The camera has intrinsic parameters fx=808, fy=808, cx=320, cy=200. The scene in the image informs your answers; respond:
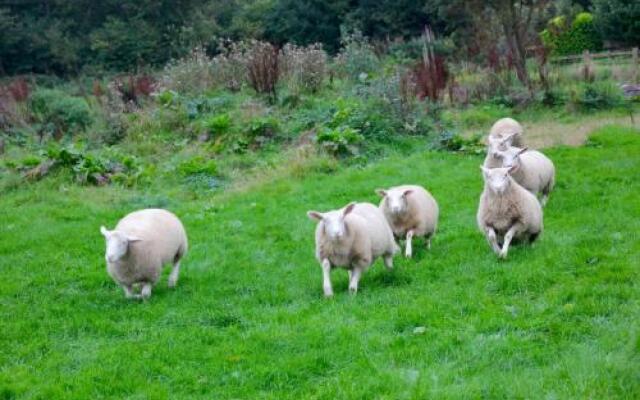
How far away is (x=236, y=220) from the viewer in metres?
12.6

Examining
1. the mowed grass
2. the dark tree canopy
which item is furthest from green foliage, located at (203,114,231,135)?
the dark tree canopy

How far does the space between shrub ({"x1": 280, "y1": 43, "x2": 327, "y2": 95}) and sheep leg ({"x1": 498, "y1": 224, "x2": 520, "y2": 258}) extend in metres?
12.0

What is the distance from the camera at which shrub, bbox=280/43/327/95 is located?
21062mm

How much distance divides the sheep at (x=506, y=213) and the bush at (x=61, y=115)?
14023 mm

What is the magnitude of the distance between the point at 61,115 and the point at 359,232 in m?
14.9

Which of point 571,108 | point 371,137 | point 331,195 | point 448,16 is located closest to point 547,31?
point 448,16

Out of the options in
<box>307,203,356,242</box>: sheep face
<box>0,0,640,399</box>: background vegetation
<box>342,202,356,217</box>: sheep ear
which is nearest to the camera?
<box>0,0,640,399</box>: background vegetation

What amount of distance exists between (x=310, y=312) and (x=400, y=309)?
0.92 meters

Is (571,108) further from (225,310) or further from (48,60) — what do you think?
(48,60)

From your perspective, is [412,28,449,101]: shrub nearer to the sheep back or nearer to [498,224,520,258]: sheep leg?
[498,224,520,258]: sheep leg

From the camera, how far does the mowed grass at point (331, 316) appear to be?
617 cm

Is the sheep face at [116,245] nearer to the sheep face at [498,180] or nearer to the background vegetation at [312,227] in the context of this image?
the background vegetation at [312,227]

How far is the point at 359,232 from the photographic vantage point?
8797 mm

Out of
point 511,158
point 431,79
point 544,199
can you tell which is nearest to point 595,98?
point 431,79
